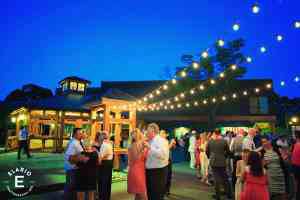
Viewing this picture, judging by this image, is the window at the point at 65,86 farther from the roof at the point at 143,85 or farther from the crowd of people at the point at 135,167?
the crowd of people at the point at 135,167

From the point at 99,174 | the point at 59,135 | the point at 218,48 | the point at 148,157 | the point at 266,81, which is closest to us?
the point at 148,157

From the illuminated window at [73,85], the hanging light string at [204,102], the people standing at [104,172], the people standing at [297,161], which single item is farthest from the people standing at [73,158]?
the illuminated window at [73,85]

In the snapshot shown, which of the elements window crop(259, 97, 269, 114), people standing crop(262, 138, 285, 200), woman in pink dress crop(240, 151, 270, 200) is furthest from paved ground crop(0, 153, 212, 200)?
window crop(259, 97, 269, 114)

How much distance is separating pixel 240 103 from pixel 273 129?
411cm

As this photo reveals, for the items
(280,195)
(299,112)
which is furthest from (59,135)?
(299,112)

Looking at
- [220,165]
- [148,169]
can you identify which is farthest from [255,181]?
[220,165]

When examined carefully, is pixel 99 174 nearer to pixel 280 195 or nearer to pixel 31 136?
pixel 280 195

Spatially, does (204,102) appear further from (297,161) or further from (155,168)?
(155,168)

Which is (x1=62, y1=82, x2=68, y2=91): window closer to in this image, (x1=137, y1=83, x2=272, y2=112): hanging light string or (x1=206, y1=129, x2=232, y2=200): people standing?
(x1=137, y1=83, x2=272, y2=112): hanging light string

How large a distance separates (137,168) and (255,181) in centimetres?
229

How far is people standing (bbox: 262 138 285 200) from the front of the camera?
17.0ft

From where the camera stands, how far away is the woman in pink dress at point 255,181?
15.5ft

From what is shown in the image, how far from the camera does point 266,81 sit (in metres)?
30.0

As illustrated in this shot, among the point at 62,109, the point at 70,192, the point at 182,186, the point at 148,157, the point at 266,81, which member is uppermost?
the point at 266,81
